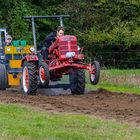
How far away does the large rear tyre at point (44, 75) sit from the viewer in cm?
1603

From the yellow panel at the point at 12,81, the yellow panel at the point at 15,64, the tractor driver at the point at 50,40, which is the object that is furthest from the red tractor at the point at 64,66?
the yellow panel at the point at 15,64

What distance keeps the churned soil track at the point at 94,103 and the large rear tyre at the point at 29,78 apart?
0.37 m

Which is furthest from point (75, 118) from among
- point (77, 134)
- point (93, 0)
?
point (93, 0)

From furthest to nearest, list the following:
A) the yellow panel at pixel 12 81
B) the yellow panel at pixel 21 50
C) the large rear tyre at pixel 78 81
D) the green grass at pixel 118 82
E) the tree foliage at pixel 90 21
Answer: the tree foliage at pixel 90 21 → the green grass at pixel 118 82 → the yellow panel at pixel 21 50 → the yellow panel at pixel 12 81 → the large rear tyre at pixel 78 81

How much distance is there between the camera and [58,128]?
33.8ft

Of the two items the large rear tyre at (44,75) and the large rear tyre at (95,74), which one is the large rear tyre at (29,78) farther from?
the large rear tyre at (95,74)

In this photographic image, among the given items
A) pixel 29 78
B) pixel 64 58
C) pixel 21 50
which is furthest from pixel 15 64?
pixel 64 58

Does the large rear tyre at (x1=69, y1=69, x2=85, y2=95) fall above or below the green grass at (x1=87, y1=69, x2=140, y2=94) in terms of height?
above

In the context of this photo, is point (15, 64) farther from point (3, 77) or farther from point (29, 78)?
point (29, 78)

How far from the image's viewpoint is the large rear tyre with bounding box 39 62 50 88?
16.0m

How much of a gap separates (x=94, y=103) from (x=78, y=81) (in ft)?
9.66

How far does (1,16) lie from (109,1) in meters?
6.81

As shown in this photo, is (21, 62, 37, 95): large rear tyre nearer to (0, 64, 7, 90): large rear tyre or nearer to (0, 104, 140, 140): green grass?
(0, 64, 7, 90): large rear tyre

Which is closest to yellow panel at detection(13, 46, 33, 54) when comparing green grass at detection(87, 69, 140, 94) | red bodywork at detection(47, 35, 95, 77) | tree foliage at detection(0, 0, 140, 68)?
green grass at detection(87, 69, 140, 94)
